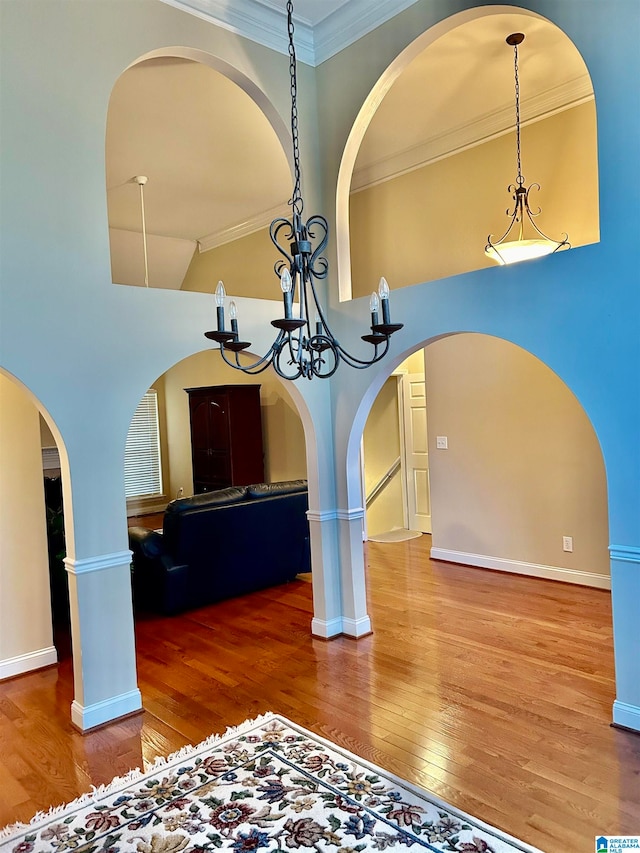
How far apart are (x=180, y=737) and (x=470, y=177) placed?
4936 millimetres

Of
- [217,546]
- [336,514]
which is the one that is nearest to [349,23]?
[336,514]

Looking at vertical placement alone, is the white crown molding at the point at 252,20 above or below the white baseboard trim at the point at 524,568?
above

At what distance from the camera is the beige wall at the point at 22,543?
3.98 m

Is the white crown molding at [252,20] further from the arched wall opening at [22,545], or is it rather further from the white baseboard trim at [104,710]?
the white baseboard trim at [104,710]

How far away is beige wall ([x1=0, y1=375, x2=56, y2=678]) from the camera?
3.98m

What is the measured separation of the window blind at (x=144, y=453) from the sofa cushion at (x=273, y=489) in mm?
4389

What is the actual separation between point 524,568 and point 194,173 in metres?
5.01

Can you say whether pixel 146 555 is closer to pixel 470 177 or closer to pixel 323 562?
pixel 323 562

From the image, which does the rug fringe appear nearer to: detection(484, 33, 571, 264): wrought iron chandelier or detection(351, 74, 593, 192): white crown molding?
detection(484, 33, 571, 264): wrought iron chandelier

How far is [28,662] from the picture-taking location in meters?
4.05

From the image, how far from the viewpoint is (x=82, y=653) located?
324 cm

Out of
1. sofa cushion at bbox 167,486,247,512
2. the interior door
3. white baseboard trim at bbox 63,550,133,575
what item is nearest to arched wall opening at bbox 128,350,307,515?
the interior door

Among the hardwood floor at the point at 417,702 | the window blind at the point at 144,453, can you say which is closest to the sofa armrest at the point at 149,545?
the hardwood floor at the point at 417,702

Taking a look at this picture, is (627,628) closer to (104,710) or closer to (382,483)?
(104,710)
